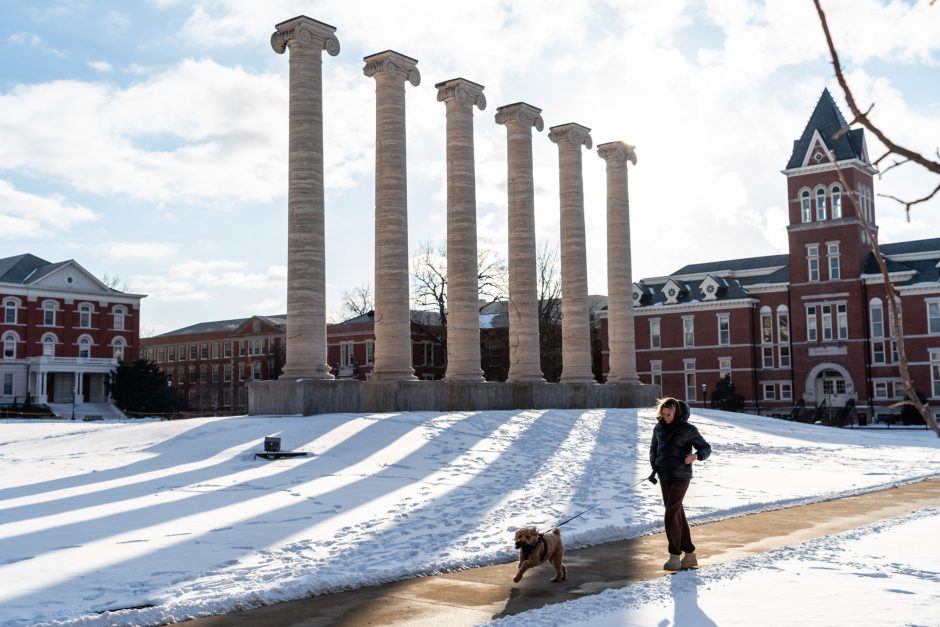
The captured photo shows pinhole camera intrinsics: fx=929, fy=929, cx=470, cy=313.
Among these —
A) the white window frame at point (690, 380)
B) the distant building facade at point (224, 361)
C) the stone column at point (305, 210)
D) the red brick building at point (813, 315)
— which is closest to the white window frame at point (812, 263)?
the red brick building at point (813, 315)

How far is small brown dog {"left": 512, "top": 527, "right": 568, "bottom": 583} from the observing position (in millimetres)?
11406

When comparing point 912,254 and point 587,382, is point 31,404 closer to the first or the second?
point 587,382

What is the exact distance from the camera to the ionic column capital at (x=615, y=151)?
→ 4978cm

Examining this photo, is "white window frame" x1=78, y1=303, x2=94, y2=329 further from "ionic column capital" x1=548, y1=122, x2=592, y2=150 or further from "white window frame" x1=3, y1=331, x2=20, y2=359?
"ionic column capital" x1=548, y1=122, x2=592, y2=150

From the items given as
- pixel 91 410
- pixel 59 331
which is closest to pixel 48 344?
pixel 59 331

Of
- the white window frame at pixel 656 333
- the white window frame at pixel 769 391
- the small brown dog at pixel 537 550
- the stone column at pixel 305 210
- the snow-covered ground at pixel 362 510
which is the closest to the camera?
the snow-covered ground at pixel 362 510

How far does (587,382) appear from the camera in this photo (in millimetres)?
46469

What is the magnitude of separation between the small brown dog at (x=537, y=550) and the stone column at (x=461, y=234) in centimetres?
2776

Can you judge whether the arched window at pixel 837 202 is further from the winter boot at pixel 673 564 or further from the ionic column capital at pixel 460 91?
the winter boot at pixel 673 564

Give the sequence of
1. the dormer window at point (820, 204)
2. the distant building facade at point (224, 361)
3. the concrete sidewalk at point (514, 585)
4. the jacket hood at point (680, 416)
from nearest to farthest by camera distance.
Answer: the concrete sidewalk at point (514, 585) → the jacket hood at point (680, 416) → the dormer window at point (820, 204) → the distant building facade at point (224, 361)

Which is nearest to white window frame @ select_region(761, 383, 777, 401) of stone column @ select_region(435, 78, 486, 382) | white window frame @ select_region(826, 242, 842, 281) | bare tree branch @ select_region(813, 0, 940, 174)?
white window frame @ select_region(826, 242, 842, 281)

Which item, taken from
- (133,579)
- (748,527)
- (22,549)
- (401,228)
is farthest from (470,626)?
(401,228)

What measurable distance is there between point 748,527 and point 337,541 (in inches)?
283

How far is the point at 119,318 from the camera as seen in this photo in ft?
273
